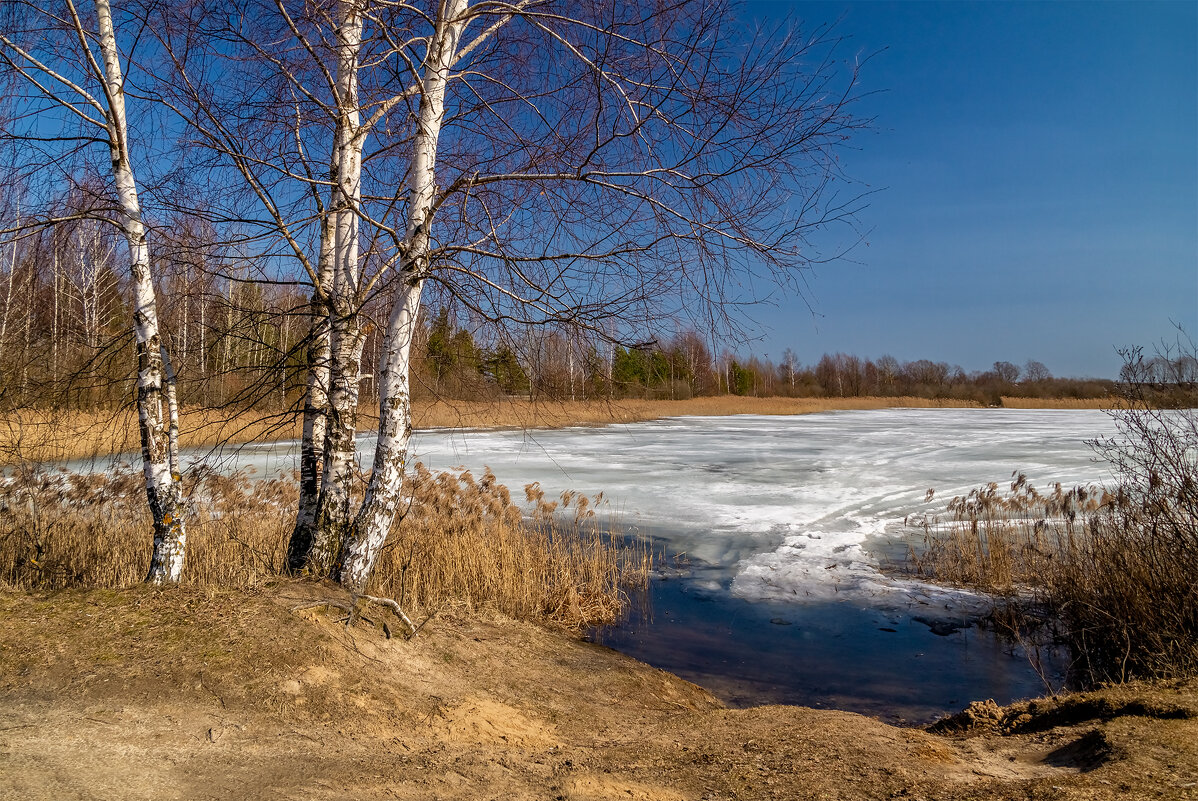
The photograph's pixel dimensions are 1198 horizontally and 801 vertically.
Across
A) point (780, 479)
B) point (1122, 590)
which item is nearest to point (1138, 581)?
point (1122, 590)

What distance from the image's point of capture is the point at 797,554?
9.91 metres

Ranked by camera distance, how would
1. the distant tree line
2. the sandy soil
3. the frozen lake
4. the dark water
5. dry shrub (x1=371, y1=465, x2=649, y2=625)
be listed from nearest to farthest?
1. the sandy soil
2. the distant tree line
3. the dark water
4. the frozen lake
5. dry shrub (x1=371, y1=465, x2=649, y2=625)

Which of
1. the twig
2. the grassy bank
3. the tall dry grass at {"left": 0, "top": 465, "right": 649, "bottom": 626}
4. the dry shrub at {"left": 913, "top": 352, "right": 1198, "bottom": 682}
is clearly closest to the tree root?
the twig

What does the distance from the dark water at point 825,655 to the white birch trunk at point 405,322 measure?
2992 millimetres

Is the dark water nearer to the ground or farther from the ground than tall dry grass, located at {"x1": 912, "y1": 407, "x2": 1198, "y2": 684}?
nearer to the ground

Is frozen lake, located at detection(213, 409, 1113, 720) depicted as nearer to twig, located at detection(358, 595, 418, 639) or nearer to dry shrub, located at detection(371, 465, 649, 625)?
dry shrub, located at detection(371, 465, 649, 625)

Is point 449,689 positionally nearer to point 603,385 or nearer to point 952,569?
point 603,385

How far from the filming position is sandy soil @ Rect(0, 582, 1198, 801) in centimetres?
299

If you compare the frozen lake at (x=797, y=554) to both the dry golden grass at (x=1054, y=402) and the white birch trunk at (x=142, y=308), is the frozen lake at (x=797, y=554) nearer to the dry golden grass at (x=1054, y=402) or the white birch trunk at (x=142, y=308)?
the white birch trunk at (x=142, y=308)

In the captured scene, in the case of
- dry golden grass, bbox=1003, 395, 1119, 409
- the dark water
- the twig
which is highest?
dry golden grass, bbox=1003, 395, 1119, 409

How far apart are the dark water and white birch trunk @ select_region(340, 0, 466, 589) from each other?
9.82 ft

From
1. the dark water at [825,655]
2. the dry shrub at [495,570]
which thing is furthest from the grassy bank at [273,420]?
the dark water at [825,655]

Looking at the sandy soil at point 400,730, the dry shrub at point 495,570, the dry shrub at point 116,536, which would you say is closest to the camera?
the sandy soil at point 400,730

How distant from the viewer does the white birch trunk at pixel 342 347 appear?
16.4 feet
